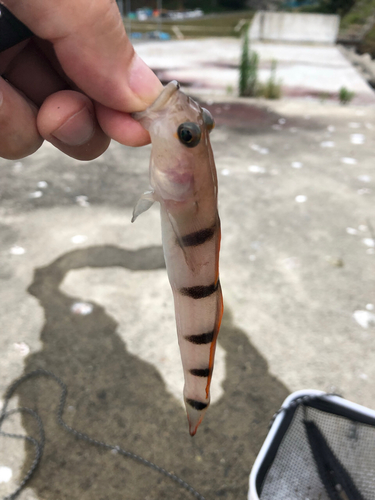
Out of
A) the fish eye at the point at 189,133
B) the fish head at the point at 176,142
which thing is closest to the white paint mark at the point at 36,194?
the fish head at the point at 176,142

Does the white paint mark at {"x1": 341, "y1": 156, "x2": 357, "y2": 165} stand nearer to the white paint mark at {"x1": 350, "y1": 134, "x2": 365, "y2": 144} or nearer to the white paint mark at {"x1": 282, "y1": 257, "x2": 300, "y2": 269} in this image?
the white paint mark at {"x1": 350, "y1": 134, "x2": 365, "y2": 144}

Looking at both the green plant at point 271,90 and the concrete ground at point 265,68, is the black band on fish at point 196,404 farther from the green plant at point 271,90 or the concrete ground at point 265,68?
the concrete ground at point 265,68

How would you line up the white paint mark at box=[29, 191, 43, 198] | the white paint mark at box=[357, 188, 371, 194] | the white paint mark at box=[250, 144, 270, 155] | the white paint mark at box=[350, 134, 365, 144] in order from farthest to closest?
the white paint mark at box=[350, 134, 365, 144]
the white paint mark at box=[250, 144, 270, 155]
the white paint mark at box=[357, 188, 371, 194]
the white paint mark at box=[29, 191, 43, 198]

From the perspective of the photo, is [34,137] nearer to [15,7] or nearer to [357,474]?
[15,7]

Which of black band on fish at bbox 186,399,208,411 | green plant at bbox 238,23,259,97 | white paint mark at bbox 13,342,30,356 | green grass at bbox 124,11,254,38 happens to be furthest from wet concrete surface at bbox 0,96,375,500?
green grass at bbox 124,11,254,38

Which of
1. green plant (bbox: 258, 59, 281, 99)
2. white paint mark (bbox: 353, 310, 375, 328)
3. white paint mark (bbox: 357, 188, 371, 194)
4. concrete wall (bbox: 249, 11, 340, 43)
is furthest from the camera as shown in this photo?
concrete wall (bbox: 249, 11, 340, 43)

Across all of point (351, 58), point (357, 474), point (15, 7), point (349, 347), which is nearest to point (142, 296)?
point (349, 347)

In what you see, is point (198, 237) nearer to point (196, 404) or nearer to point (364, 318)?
point (196, 404)
